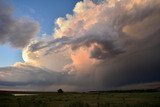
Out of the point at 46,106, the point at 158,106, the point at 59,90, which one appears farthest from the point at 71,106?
the point at 59,90

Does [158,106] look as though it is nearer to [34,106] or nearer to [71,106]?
[71,106]

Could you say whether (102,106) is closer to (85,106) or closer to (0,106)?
(85,106)

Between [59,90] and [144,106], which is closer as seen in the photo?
[144,106]

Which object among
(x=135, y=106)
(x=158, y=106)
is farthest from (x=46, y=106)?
(x=158, y=106)

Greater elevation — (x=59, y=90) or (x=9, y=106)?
(x=59, y=90)

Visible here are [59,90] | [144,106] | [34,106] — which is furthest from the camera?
[59,90]

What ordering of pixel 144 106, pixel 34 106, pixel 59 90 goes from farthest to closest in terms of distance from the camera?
pixel 59 90
pixel 34 106
pixel 144 106

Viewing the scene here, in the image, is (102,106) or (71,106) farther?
(102,106)

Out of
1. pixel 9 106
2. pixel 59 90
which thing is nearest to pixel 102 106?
pixel 9 106

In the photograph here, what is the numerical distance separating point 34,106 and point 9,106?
13.2ft

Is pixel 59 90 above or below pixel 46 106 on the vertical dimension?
above

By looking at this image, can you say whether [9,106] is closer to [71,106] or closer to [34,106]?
[34,106]

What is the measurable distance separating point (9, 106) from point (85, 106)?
12156mm

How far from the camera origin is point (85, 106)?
3991 centimetres
